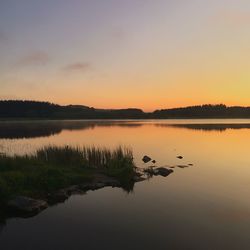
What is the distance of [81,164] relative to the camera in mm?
25453

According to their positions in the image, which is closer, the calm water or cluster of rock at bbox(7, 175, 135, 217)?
the calm water

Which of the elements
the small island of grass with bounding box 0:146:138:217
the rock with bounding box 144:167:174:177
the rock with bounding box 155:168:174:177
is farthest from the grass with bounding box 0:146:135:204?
the rock with bounding box 155:168:174:177

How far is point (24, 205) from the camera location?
51.8 feet

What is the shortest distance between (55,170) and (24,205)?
5.22m

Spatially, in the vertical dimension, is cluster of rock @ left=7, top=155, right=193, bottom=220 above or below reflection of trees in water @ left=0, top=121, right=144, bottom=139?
below

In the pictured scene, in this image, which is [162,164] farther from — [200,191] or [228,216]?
[228,216]

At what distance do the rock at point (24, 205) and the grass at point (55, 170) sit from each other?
1.69 feet

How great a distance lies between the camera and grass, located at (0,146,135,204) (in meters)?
17.9

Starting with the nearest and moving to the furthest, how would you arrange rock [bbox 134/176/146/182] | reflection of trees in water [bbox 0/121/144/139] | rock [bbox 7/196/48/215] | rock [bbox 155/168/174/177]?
rock [bbox 7/196/48/215] < rock [bbox 134/176/146/182] < rock [bbox 155/168/174/177] < reflection of trees in water [bbox 0/121/144/139]

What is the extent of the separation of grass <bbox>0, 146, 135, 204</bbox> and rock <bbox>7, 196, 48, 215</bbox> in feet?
1.69

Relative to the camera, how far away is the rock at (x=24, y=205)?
15.6m

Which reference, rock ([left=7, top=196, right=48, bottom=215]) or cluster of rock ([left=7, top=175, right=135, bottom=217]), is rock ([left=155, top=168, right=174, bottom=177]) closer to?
cluster of rock ([left=7, top=175, right=135, bottom=217])

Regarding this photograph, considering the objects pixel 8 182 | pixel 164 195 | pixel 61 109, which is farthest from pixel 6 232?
pixel 61 109

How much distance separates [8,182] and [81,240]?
6716mm
